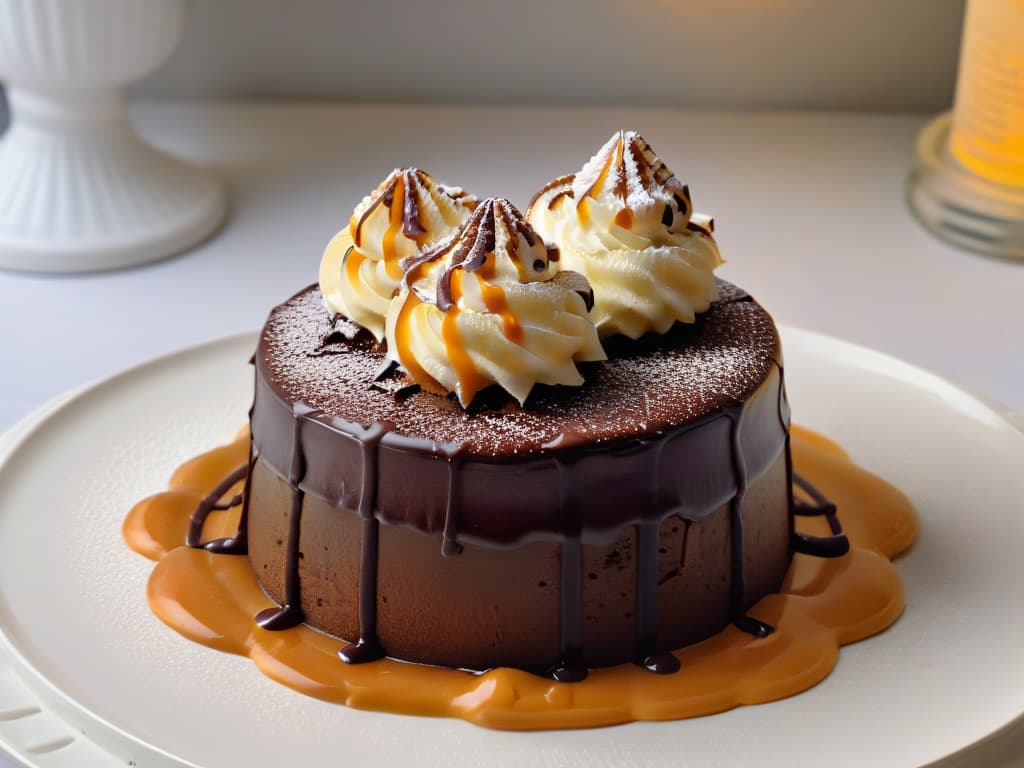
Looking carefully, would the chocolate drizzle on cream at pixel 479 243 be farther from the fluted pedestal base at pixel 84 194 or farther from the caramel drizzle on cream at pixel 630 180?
the fluted pedestal base at pixel 84 194

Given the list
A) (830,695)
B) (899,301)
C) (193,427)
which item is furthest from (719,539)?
(899,301)

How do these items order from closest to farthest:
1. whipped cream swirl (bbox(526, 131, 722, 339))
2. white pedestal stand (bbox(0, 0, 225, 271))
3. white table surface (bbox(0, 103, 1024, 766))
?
whipped cream swirl (bbox(526, 131, 722, 339)), white table surface (bbox(0, 103, 1024, 766)), white pedestal stand (bbox(0, 0, 225, 271))

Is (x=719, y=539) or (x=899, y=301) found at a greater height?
(x=719, y=539)

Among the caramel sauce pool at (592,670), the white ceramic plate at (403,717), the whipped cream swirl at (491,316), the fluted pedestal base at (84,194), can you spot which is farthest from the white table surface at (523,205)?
the whipped cream swirl at (491,316)

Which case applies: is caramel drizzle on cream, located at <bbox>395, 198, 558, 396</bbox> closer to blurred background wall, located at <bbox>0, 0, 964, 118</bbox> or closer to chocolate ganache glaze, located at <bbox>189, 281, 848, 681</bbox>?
chocolate ganache glaze, located at <bbox>189, 281, 848, 681</bbox>

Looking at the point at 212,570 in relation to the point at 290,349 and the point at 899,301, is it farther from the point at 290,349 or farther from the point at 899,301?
the point at 899,301

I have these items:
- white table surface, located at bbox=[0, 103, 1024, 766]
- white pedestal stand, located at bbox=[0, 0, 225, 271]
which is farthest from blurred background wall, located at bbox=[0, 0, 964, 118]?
white pedestal stand, located at bbox=[0, 0, 225, 271]
